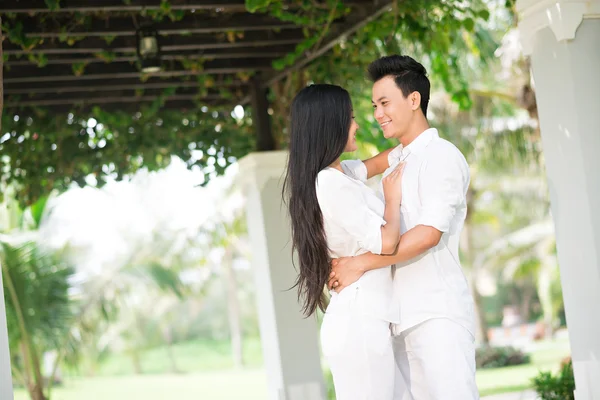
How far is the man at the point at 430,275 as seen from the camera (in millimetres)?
3008

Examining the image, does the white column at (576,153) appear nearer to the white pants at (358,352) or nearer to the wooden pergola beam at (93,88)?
the white pants at (358,352)

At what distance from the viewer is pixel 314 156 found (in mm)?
3043

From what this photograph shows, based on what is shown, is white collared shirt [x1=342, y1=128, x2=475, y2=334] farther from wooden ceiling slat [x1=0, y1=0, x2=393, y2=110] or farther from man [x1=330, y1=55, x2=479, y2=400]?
wooden ceiling slat [x1=0, y1=0, x2=393, y2=110]

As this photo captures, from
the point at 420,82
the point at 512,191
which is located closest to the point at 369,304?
the point at 420,82

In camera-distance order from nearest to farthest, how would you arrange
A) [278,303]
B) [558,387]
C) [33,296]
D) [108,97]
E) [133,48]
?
[133,48] → [278,303] → [108,97] → [558,387] → [33,296]

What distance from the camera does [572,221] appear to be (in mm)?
4129

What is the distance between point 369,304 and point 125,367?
31914mm

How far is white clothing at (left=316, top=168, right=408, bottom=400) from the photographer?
116 inches

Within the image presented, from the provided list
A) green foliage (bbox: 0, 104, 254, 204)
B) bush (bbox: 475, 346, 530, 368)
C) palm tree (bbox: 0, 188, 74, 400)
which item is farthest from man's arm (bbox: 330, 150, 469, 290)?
bush (bbox: 475, 346, 530, 368)

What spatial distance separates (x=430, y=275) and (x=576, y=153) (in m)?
1.33

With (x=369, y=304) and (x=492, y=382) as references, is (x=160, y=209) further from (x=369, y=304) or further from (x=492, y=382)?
(x=369, y=304)

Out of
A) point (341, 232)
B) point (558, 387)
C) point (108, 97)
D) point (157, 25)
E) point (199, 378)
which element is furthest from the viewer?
point (199, 378)

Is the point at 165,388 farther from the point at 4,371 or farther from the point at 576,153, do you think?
the point at 576,153

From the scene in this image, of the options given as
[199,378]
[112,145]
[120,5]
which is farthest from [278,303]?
[199,378]
